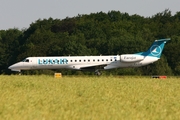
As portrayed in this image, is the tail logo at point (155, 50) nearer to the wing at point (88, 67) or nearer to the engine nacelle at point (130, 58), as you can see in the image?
the engine nacelle at point (130, 58)

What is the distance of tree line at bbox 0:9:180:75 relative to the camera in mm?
78062

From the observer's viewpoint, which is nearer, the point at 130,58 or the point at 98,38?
the point at 130,58

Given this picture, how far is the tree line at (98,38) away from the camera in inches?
3073

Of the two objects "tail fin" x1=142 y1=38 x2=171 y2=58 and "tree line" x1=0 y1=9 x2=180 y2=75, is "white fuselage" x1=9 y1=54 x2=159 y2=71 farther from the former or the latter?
"tree line" x1=0 y1=9 x2=180 y2=75

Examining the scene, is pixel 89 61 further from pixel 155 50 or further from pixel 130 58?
pixel 155 50

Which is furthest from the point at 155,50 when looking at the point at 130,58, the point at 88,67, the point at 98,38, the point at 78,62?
the point at 98,38

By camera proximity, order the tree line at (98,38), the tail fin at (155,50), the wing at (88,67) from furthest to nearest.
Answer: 1. the tree line at (98,38)
2. the tail fin at (155,50)
3. the wing at (88,67)

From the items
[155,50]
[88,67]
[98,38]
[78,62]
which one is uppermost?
[98,38]

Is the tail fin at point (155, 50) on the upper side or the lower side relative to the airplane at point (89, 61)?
upper

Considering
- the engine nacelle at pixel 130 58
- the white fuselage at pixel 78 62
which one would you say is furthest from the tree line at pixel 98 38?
the engine nacelle at pixel 130 58

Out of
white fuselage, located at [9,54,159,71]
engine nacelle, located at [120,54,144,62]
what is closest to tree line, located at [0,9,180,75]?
white fuselage, located at [9,54,159,71]

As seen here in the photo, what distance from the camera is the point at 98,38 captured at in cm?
9438

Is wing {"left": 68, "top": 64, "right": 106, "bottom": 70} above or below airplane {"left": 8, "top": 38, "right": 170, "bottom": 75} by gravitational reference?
below

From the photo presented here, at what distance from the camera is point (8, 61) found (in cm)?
9994
